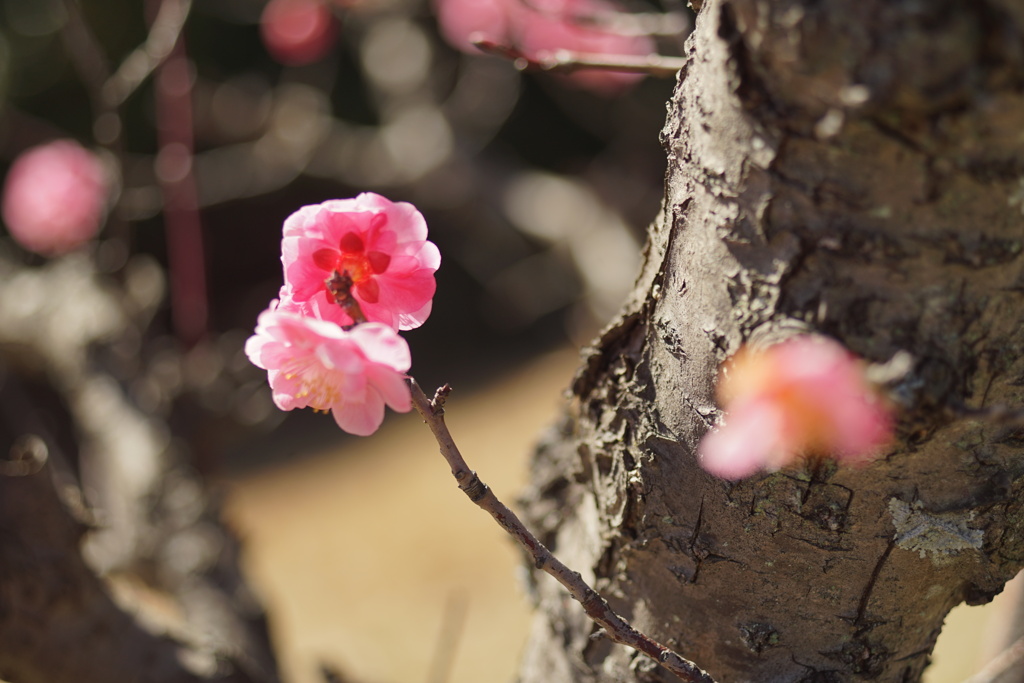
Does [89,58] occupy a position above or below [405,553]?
above

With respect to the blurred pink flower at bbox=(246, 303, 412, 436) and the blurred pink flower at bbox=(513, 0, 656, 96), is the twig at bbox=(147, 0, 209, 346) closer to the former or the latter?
the blurred pink flower at bbox=(513, 0, 656, 96)

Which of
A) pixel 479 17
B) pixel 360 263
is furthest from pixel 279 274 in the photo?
pixel 360 263

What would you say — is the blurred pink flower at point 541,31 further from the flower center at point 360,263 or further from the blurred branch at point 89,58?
the flower center at point 360,263

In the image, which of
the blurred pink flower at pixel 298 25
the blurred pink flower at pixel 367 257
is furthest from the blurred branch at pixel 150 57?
the blurred pink flower at pixel 367 257

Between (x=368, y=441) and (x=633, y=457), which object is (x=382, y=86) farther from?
(x=633, y=457)

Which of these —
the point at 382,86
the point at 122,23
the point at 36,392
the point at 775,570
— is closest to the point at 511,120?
the point at 382,86

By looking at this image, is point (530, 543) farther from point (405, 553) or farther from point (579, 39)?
point (405, 553)

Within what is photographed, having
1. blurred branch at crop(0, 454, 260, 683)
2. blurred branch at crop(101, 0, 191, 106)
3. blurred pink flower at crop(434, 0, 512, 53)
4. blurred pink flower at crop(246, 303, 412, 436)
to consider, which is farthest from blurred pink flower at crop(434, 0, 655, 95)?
blurred pink flower at crop(246, 303, 412, 436)
